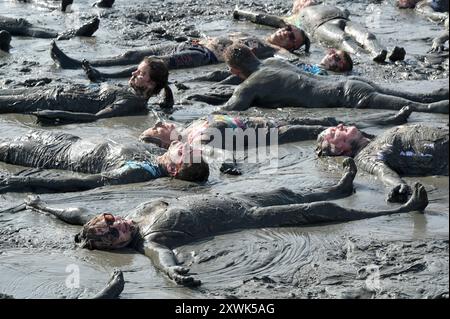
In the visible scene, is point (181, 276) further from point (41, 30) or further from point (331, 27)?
point (41, 30)

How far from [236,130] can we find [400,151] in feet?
5.29

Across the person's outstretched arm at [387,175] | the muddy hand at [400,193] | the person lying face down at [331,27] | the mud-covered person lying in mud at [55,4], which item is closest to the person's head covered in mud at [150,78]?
the person's outstretched arm at [387,175]

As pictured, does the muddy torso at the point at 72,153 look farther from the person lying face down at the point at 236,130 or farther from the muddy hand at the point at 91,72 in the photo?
the muddy hand at the point at 91,72

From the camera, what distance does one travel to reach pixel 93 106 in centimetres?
1135

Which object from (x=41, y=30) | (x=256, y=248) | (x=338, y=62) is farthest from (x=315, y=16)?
(x=256, y=248)

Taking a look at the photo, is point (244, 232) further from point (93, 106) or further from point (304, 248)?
point (93, 106)

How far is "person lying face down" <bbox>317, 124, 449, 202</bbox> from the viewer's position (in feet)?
29.2

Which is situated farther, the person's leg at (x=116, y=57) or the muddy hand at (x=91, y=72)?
the person's leg at (x=116, y=57)

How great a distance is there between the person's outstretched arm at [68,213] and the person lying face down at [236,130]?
→ 164cm

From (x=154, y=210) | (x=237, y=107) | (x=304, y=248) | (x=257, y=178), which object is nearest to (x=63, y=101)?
(x=237, y=107)

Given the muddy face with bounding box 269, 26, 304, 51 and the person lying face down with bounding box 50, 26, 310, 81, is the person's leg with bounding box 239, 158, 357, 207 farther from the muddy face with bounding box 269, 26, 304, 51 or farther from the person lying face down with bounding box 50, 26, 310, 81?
the muddy face with bounding box 269, 26, 304, 51

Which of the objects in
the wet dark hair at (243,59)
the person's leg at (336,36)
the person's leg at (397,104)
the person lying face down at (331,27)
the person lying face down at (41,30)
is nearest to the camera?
the person's leg at (397,104)

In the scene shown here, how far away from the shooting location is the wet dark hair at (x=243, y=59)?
1150 centimetres

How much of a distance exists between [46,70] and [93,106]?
212 centimetres
